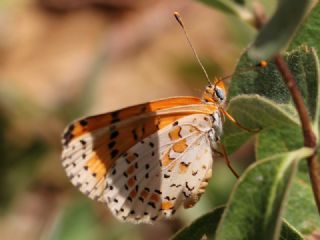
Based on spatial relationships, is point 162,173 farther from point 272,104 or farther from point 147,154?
point 272,104

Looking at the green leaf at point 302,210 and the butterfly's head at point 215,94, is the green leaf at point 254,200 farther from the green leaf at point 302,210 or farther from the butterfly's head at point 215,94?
the butterfly's head at point 215,94

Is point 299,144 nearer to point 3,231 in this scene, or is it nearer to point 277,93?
point 277,93

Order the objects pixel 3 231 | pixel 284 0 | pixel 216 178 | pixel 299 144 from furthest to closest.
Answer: pixel 3 231 → pixel 216 178 → pixel 299 144 → pixel 284 0

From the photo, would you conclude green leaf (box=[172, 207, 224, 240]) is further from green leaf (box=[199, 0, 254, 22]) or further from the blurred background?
the blurred background

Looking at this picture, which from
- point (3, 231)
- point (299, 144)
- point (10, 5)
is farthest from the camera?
point (10, 5)

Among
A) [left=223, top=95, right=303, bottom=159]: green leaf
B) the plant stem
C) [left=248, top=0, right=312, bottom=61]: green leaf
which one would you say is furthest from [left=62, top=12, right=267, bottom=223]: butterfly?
[left=248, top=0, right=312, bottom=61]: green leaf

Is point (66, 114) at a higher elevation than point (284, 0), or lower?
lower

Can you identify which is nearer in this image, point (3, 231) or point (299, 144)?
point (299, 144)

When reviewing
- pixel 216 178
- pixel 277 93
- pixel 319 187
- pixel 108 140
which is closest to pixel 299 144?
pixel 277 93
